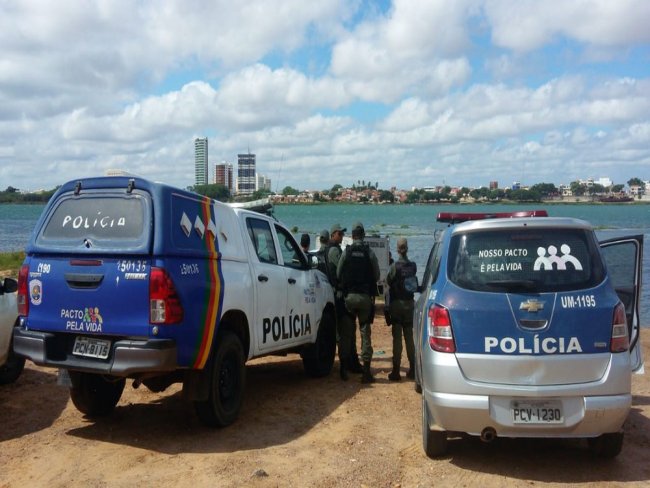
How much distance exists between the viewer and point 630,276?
6156mm

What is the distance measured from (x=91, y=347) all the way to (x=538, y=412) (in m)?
3.65

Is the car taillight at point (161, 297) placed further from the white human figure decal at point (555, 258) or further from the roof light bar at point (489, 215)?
the white human figure decal at point (555, 258)

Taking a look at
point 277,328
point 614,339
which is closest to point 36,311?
point 277,328

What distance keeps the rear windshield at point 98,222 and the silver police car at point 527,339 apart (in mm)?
2572

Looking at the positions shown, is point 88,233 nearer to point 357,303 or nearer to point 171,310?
point 171,310

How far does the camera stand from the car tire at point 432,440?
17.5ft

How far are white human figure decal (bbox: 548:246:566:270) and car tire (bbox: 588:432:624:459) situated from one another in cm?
138

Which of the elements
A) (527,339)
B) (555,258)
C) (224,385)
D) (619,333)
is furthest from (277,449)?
(619,333)

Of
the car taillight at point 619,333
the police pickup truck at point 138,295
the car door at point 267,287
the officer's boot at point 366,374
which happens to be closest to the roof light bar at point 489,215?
the car taillight at point 619,333

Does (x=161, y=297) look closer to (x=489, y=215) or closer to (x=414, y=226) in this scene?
(x=489, y=215)

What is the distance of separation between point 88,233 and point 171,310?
3.62 ft

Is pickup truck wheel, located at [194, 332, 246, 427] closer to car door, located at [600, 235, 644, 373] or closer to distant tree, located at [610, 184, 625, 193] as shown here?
car door, located at [600, 235, 644, 373]

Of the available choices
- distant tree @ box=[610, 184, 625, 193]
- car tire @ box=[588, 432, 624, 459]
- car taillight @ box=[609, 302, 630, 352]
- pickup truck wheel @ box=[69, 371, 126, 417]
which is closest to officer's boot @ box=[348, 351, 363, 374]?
pickup truck wheel @ box=[69, 371, 126, 417]

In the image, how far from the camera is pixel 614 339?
16.3ft
